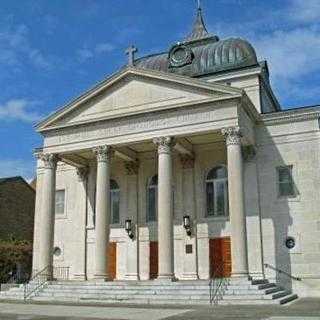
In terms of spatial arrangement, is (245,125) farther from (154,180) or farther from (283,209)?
(154,180)

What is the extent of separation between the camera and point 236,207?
78.1 ft

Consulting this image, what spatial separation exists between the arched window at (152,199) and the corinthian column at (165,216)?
496 cm

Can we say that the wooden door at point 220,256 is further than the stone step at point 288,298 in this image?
Yes

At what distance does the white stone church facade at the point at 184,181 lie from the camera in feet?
83.9

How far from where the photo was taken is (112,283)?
24906 mm

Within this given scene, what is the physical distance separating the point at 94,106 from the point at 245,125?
819 centimetres

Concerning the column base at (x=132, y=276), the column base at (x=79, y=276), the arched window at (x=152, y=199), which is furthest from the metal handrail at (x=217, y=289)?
the column base at (x=79, y=276)

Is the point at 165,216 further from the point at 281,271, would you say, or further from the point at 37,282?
the point at 37,282

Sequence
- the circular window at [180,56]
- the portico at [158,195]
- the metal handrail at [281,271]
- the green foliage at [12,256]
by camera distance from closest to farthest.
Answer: the portico at [158,195] → the metal handrail at [281,271] → the circular window at [180,56] → the green foliage at [12,256]

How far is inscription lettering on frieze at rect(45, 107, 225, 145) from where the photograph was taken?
85.1 feet

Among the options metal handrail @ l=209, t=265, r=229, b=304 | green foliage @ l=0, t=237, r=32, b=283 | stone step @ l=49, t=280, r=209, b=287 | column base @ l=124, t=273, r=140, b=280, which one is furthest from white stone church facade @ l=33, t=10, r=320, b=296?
green foliage @ l=0, t=237, r=32, b=283

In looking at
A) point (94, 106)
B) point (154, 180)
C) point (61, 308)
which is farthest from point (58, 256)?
point (61, 308)

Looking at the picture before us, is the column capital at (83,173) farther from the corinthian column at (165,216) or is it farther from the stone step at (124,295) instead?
the stone step at (124,295)

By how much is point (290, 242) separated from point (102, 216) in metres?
9.48
